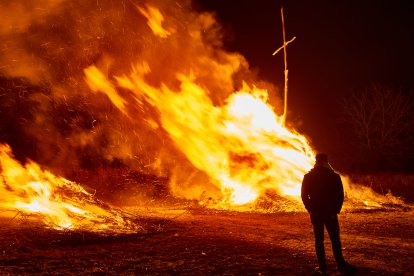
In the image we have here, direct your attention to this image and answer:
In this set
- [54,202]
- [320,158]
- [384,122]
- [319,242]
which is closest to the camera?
[319,242]

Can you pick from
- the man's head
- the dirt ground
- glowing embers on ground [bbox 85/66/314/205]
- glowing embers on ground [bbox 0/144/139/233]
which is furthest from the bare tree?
the man's head

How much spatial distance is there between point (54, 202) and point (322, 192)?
5577 millimetres

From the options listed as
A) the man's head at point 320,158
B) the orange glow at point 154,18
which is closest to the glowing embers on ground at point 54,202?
the man's head at point 320,158

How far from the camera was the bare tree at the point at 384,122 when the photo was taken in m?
32.0

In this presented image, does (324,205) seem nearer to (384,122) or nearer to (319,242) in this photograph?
(319,242)

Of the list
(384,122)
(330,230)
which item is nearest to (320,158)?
(330,230)

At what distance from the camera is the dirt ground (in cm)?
589

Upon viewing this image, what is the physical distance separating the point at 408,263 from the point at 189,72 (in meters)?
9.35

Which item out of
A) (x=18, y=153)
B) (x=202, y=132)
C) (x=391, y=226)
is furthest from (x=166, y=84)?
(x=18, y=153)

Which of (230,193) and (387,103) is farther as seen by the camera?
(387,103)

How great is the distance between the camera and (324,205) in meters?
5.61

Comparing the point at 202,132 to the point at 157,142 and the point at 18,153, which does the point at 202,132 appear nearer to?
the point at 157,142

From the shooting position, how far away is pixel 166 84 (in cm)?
1343

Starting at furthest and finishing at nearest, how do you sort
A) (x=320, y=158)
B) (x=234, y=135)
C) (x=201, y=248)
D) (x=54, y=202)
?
1. (x=234, y=135)
2. (x=54, y=202)
3. (x=201, y=248)
4. (x=320, y=158)
